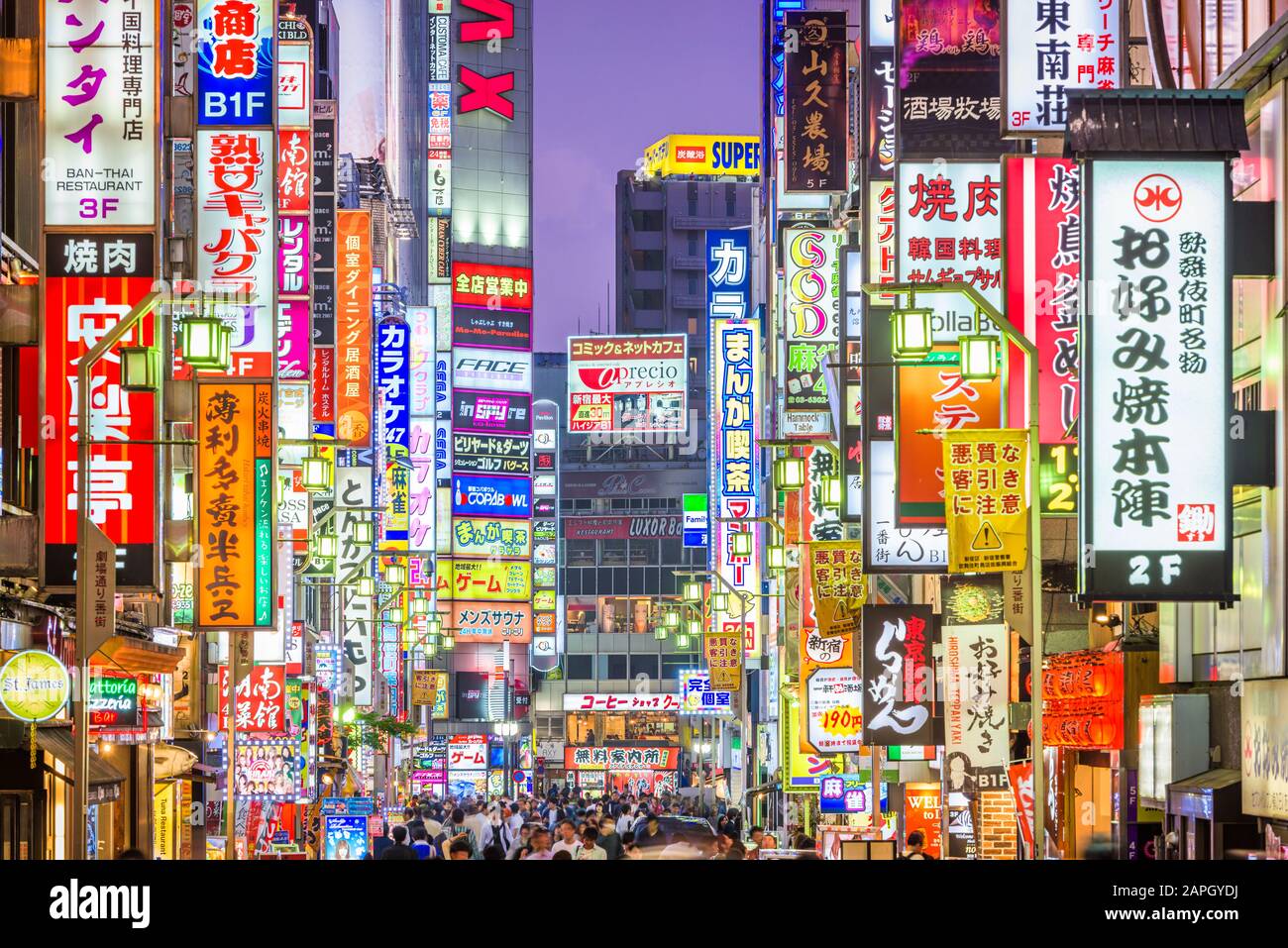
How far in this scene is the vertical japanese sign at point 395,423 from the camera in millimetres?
51938

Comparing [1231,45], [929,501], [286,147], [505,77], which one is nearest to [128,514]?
[929,501]

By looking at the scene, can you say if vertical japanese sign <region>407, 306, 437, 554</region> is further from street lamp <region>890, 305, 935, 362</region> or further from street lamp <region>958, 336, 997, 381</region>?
street lamp <region>958, 336, 997, 381</region>

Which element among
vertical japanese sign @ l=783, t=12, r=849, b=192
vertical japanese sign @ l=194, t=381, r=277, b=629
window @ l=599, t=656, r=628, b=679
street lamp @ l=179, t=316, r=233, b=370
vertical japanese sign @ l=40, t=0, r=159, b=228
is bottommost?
window @ l=599, t=656, r=628, b=679

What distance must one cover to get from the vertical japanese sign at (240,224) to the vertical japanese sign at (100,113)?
16.4 feet

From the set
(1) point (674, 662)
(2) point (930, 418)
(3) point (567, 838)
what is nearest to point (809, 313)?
(2) point (930, 418)

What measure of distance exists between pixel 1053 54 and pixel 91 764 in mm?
14737

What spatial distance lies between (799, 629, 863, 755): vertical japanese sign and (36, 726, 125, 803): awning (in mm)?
12668

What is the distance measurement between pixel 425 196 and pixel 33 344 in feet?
221

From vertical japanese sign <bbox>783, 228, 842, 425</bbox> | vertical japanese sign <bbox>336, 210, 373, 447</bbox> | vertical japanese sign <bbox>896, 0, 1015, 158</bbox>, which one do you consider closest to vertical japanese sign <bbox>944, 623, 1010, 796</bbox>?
vertical japanese sign <bbox>896, 0, 1015, 158</bbox>

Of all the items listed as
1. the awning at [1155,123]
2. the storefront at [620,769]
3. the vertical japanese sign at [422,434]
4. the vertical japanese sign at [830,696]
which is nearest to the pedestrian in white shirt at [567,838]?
the awning at [1155,123]

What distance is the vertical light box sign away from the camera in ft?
47.9

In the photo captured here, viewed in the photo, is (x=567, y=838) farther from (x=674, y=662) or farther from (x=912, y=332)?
(x=674, y=662)

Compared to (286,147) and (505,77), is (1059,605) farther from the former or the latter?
(505,77)

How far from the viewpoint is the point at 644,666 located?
116 m
